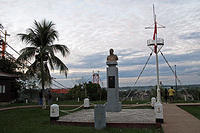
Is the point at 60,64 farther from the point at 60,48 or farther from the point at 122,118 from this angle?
the point at 122,118

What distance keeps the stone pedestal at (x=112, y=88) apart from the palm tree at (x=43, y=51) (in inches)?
219

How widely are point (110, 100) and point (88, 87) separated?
63.7 feet

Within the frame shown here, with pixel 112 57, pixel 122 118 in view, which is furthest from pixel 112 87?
pixel 122 118

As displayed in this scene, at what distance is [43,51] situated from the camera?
16.0 meters

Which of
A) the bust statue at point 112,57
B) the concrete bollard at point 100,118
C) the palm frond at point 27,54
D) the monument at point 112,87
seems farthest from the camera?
the palm frond at point 27,54

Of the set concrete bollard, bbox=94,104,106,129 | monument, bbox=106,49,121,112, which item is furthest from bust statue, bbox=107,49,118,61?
concrete bollard, bbox=94,104,106,129

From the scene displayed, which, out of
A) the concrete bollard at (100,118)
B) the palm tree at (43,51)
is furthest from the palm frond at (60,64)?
the concrete bollard at (100,118)

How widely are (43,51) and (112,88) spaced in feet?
21.9

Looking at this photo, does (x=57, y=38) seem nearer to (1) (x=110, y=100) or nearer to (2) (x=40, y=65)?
(2) (x=40, y=65)

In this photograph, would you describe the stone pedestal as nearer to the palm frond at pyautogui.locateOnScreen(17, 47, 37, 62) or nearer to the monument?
the monument

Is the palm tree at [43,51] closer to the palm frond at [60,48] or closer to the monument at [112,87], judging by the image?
the palm frond at [60,48]

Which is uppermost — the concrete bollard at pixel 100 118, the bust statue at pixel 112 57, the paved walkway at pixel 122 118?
the bust statue at pixel 112 57

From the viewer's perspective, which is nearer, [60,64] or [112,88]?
[112,88]

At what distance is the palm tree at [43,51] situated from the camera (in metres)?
16.1
